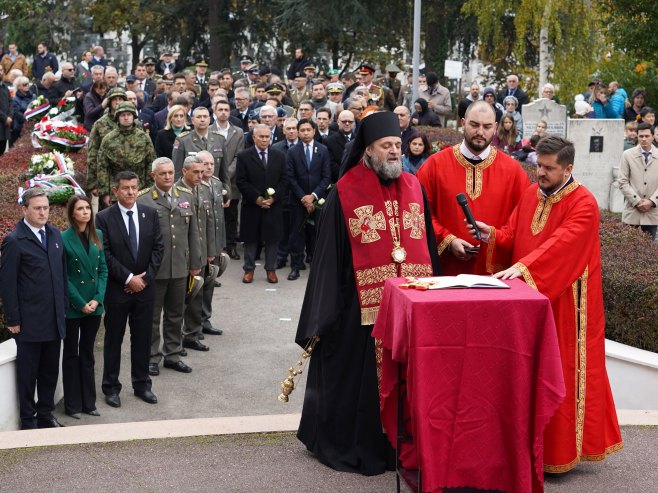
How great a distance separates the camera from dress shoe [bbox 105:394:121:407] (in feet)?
30.2

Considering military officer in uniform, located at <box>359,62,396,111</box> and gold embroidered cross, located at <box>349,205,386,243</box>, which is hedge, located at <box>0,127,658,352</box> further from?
military officer in uniform, located at <box>359,62,396,111</box>

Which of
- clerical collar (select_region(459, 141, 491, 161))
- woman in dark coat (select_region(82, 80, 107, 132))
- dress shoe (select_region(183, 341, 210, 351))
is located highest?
woman in dark coat (select_region(82, 80, 107, 132))

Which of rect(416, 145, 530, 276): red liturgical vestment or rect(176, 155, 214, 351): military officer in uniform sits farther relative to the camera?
rect(176, 155, 214, 351): military officer in uniform

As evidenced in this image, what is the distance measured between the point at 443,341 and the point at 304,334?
1306mm

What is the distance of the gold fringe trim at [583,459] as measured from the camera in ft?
20.9

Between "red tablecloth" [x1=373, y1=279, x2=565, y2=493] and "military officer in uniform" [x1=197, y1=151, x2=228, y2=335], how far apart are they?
5267mm

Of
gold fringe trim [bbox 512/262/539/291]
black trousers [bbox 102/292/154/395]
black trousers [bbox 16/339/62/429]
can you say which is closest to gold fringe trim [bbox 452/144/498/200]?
gold fringe trim [bbox 512/262/539/291]

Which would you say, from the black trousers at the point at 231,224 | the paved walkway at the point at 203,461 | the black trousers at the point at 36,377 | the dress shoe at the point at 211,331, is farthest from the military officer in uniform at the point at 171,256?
the black trousers at the point at 231,224

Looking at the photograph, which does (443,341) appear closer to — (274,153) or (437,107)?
(274,153)

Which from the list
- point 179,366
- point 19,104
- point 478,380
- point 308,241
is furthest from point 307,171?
point 19,104

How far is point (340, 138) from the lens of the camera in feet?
46.0

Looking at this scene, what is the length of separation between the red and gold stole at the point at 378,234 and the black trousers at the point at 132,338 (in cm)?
329

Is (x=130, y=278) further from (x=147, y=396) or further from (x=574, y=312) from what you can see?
(x=574, y=312)

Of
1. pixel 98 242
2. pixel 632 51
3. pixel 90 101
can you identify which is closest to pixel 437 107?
pixel 632 51
